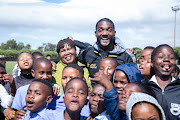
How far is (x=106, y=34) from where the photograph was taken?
3.84 meters

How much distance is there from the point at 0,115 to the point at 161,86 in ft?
11.6

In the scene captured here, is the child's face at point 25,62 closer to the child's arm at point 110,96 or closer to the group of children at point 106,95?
the group of children at point 106,95

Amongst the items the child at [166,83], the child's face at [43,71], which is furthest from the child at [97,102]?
the child's face at [43,71]

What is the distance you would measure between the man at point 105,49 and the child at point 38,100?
4.19 feet

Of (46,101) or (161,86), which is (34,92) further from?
(161,86)

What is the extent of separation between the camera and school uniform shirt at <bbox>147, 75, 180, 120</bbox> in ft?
8.28

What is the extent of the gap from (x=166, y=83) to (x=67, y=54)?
2.05 m

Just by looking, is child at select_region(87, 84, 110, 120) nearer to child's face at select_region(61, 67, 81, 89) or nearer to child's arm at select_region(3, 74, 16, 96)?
child's face at select_region(61, 67, 81, 89)

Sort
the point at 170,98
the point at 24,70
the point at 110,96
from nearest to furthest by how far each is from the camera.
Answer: the point at 110,96
the point at 170,98
the point at 24,70

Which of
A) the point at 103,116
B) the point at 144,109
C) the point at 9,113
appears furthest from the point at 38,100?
the point at 144,109

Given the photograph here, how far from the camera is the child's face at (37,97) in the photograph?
2727mm

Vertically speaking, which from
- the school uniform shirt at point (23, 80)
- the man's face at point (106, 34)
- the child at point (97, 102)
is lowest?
the child at point (97, 102)

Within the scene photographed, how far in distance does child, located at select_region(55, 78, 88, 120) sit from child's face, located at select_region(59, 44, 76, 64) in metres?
1.13

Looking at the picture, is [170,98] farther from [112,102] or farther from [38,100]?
[38,100]
